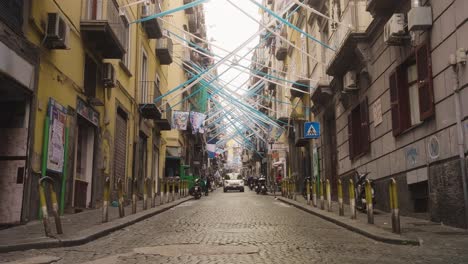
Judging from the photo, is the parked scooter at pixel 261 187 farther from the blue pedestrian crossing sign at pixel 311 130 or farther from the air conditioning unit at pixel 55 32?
the air conditioning unit at pixel 55 32

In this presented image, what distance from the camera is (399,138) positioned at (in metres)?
12.4

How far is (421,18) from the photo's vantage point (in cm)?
1013

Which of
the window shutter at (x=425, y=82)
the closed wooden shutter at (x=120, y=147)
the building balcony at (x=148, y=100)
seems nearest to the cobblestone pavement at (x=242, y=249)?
the window shutter at (x=425, y=82)

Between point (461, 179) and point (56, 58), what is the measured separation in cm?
948

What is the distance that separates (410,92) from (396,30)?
1640 millimetres

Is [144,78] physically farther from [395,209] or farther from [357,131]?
[395,209]

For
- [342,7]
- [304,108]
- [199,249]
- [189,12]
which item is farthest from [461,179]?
[189,12]

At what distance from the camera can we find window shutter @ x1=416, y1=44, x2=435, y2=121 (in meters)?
10.2

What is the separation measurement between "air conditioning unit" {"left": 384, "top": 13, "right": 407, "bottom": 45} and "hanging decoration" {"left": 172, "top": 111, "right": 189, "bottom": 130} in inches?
847

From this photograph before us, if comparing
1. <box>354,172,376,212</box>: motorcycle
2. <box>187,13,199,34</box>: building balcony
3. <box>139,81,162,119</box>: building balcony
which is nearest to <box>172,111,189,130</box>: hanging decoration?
<box>139,81,162,119</box>: building balcony

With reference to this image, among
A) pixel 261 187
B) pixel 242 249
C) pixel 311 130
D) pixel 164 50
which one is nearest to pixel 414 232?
pixel 242 249

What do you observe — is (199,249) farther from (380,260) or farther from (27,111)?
(27,111)

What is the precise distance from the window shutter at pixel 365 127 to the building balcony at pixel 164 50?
540 inches

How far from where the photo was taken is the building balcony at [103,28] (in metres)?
14.2
